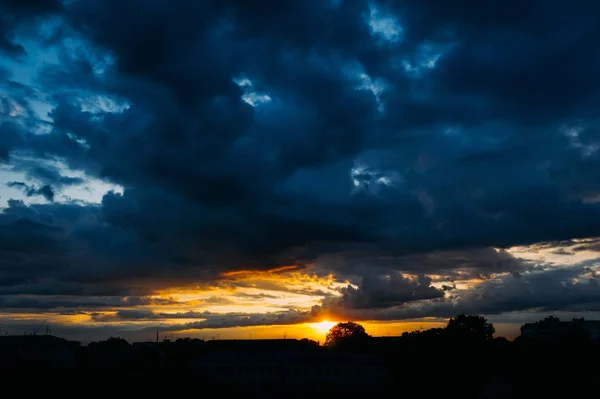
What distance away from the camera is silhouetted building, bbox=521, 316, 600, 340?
139750 millimetres

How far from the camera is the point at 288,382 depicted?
99.4m

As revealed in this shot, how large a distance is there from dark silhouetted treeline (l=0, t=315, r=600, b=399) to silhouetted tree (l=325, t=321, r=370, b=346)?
47.7m

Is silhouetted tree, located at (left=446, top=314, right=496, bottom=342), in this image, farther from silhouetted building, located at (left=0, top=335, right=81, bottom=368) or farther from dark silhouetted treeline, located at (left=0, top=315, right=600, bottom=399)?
silhouetted building, located at (left=0, top=335, right=81, bottom=368)

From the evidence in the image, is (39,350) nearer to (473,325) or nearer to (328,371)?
(328,371)

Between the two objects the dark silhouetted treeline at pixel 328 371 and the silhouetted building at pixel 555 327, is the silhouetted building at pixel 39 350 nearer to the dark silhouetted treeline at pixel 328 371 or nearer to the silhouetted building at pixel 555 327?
the dark silhouetted treeline at pixel 328 371

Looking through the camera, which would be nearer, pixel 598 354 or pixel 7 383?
pixel 7 383

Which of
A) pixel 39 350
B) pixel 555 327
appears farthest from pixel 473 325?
pixel 39 350

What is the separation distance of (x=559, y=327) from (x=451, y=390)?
84135mm

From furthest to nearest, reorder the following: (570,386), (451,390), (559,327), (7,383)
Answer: (559,327), (7,383), (451,390), (570,386)

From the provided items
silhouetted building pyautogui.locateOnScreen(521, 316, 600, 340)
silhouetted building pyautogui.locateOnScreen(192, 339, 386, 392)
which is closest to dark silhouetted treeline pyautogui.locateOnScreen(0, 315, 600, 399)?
silhouetted building pyautogui.locateOnScreen(192, 339, 386, 392)

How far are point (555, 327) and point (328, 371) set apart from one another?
78702mm

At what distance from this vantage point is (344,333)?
175375 millimetres

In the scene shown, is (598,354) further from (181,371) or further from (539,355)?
(181,371)

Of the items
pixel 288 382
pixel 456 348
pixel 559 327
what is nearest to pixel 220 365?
pixel 288 382
